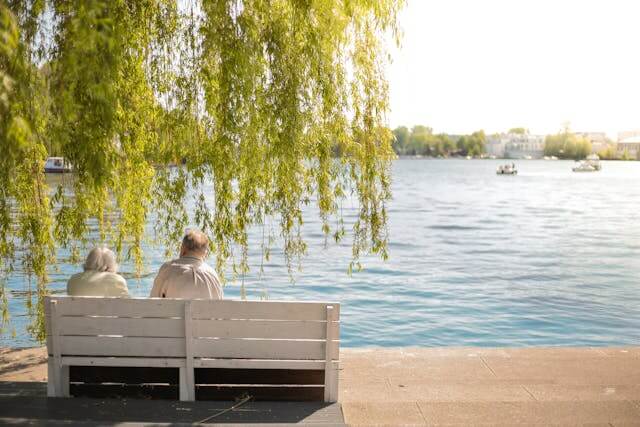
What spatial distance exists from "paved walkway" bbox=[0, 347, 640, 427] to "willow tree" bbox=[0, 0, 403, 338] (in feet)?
4.33

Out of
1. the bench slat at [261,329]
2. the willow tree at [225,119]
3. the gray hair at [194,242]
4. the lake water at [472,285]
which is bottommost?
the lake water at [472,285]

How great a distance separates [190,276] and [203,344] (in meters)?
0.66

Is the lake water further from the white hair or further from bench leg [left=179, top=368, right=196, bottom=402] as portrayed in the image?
bench leg [left=179, top=368, right=196, bottom=402]

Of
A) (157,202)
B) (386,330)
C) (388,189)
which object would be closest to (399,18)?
(388,189)

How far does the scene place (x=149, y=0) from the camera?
7.17 metres

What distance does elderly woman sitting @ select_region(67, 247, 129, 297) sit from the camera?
590 centimetres

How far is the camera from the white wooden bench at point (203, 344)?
5.20m

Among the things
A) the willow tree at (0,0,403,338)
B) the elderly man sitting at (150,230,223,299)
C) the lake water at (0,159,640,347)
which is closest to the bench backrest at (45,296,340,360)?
the elderly man sitting at (150,230,223,299)

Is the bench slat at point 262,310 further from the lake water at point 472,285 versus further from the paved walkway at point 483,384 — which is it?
the lake water at point 472,285

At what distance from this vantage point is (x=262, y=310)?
17.0 feet

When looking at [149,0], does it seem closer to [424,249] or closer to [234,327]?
[234,327]

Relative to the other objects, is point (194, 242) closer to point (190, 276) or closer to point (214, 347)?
point (190, 276)

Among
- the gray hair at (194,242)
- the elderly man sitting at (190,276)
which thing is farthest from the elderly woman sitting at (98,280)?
the gray hair at (194,242)

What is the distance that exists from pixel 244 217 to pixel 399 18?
97.2 inches
